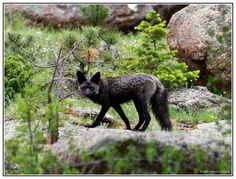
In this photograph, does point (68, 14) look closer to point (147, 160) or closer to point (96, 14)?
point (96, 14)

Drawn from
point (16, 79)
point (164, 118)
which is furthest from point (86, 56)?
point (164, 118)

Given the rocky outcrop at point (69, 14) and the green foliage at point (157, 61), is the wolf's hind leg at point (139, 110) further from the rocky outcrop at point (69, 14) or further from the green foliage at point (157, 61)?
the rocky outcrop at point (69, 14)

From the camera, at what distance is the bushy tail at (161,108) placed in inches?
492

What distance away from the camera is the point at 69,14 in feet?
72.3

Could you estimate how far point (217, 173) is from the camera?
8.83 m

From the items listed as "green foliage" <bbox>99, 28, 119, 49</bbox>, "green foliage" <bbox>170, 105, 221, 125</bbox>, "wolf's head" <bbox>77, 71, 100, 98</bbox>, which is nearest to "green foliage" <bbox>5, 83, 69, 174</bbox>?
"wolf's head" <bbox>77, 71, 100, 98</bbox>

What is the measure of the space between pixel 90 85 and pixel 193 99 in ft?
14.5

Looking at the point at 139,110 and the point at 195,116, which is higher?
the point at 139,110

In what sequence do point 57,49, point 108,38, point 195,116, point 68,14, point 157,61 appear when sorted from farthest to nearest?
point 68,14 → point 57,49 → point 108,38 → point 157,61 → point 195,116

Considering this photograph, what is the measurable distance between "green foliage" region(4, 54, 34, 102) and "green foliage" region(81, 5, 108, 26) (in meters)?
5.21

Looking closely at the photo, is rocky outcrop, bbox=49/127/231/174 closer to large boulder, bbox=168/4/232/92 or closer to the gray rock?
the gray rock

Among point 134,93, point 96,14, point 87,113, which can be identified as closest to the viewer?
point 134,93

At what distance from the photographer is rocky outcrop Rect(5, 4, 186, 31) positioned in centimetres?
2198

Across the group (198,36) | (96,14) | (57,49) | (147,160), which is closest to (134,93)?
(147,160)
